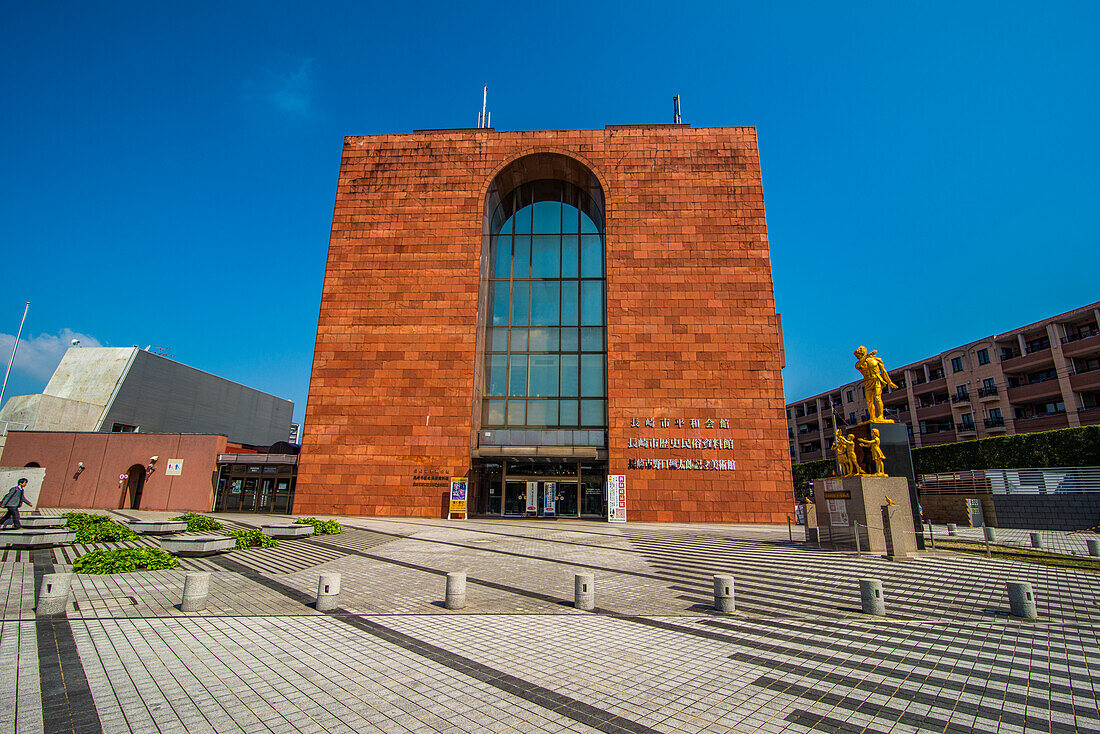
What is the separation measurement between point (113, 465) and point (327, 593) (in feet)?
108

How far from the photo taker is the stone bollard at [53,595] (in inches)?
323

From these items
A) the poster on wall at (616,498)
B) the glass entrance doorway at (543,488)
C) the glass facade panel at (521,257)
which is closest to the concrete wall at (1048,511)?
the poster on wall at (616,498)

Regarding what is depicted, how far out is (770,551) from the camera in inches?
675

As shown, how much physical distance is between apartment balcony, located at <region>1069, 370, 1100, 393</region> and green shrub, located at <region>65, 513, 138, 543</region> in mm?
62418

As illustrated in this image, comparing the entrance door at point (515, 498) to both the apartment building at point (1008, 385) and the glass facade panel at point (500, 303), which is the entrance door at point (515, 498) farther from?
the apartment building at point (1008, 385)

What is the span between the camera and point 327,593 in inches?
369

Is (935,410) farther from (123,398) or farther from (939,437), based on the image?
(123,398)

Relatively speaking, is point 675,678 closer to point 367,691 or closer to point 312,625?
point 367,691

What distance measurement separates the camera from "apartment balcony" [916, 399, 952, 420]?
53.1 metres

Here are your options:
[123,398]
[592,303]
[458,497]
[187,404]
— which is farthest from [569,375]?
[187,404]

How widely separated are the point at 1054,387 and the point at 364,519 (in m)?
55.6

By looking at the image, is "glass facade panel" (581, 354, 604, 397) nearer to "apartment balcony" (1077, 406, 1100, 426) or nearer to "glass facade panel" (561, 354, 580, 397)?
"glass facade panel" (561, 354, 580, 397)

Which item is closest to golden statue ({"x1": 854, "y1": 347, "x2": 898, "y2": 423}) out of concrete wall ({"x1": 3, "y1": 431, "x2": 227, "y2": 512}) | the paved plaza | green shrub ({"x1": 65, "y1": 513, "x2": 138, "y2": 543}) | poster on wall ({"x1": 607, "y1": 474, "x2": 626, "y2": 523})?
the paved plaza

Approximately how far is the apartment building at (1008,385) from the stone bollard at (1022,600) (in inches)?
1094
